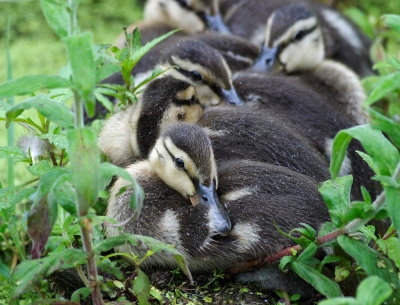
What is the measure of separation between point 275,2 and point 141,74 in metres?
1.48

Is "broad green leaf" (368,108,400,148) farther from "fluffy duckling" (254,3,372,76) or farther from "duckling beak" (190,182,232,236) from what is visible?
"fluffy duckling" (254,3,372,76)

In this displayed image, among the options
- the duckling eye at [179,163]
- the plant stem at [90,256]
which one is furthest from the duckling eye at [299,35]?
the plant stem at [90,256]

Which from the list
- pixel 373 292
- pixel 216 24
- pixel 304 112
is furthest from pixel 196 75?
pixel 373 292

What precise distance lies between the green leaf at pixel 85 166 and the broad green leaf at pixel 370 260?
589mm

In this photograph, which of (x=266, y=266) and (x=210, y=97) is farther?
(x=210, y=97)

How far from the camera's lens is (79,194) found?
1.34 metres

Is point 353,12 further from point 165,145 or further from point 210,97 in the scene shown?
point 165,145

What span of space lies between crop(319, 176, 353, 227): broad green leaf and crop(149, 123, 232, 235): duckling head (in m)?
0.28

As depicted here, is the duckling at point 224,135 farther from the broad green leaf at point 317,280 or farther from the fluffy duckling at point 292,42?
the fluffy duckling at point 292,42

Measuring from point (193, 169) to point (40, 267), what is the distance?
548mm

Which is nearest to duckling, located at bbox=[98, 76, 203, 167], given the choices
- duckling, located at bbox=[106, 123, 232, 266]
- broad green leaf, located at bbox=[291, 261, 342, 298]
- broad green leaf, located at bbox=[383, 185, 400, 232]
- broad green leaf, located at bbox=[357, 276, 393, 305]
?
duckling, located at bbox=[106, 123, 232, 266]

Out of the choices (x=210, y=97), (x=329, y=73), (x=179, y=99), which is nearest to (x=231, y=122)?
(x=179, y=99)

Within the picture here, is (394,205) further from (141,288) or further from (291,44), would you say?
(291,44)

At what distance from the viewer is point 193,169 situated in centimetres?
187
